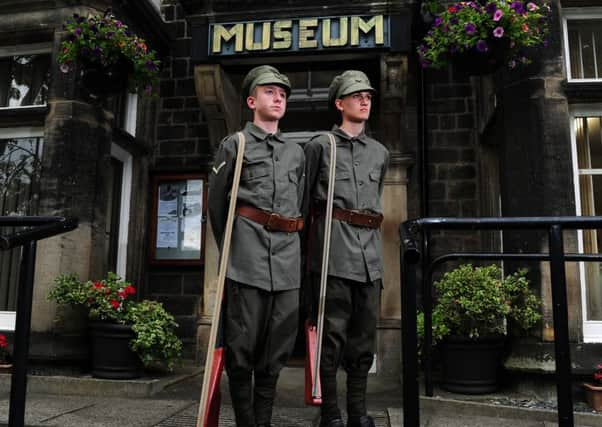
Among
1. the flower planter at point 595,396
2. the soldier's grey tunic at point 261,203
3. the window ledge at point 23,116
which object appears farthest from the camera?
the window ledge at point 23,116

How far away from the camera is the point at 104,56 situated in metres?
4.65

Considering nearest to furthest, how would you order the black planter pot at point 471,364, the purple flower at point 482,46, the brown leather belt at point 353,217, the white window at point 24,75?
the brown leather belt at point 353,217
the black planter pot at point 471,364
the purple flower at point 482,46
the white window at point 24,75

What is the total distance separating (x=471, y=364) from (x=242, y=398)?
2.02 meters

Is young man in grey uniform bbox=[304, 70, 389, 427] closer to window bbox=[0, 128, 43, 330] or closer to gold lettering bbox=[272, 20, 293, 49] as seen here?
gold lettering bbox=[272, 20, 293, 49]

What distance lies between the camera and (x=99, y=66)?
15.5 feet

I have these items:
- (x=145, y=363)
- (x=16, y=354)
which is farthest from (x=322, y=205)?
(x=145, y=363)

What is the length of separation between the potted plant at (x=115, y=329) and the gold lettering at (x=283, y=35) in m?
2.45

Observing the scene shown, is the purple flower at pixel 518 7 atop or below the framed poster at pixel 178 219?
atop

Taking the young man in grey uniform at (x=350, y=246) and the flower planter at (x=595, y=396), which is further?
the flower planter at (x=595, y=396)

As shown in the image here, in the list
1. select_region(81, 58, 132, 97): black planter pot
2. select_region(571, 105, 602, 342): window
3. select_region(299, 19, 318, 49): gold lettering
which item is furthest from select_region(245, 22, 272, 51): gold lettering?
select_region(571, 105, 602, 342): window

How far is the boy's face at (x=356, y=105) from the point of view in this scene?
10.0 ft

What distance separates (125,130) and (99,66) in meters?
1.31

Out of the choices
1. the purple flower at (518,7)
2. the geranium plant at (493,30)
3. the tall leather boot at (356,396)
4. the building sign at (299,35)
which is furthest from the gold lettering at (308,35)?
the tall leather boot at (356,396)

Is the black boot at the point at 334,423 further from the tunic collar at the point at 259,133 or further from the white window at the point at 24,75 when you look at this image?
→ the white window at the point at 24,75
